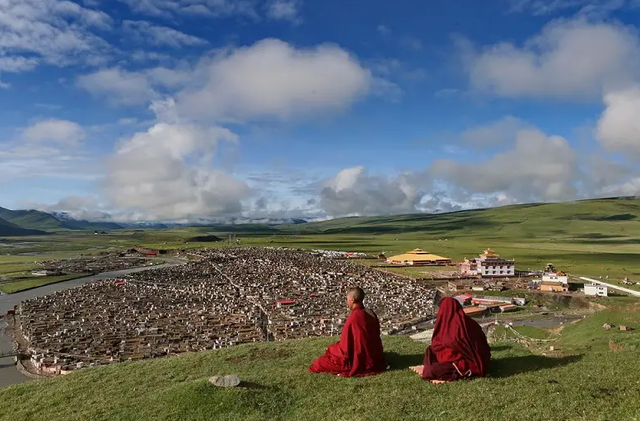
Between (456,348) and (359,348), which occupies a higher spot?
(456,348)

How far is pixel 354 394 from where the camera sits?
11.7 metres

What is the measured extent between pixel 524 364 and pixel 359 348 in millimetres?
5272

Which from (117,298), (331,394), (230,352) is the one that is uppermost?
(331,394)

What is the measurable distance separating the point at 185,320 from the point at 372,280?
1584 inches

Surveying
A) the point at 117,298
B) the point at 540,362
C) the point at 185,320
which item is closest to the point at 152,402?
the point at 540,362

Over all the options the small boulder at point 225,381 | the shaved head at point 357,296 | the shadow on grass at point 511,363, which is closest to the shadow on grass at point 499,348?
the shadow on grass at point 511,363

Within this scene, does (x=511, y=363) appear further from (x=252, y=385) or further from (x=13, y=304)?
(x=13, y=304)

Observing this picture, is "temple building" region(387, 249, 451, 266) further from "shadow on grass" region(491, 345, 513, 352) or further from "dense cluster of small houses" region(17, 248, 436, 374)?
"shadow on grass" region(491, 345, 513, 352)

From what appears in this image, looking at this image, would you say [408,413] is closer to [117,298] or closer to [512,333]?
[512,333]

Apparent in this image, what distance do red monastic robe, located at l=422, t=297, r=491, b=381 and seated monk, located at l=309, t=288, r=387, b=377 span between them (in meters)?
1.69

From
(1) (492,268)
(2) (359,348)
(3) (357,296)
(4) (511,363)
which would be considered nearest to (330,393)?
(2) (359,348)

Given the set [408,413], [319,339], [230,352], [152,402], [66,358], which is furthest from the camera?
[66,358]

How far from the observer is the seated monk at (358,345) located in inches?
518

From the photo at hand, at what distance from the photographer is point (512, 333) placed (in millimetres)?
40188
